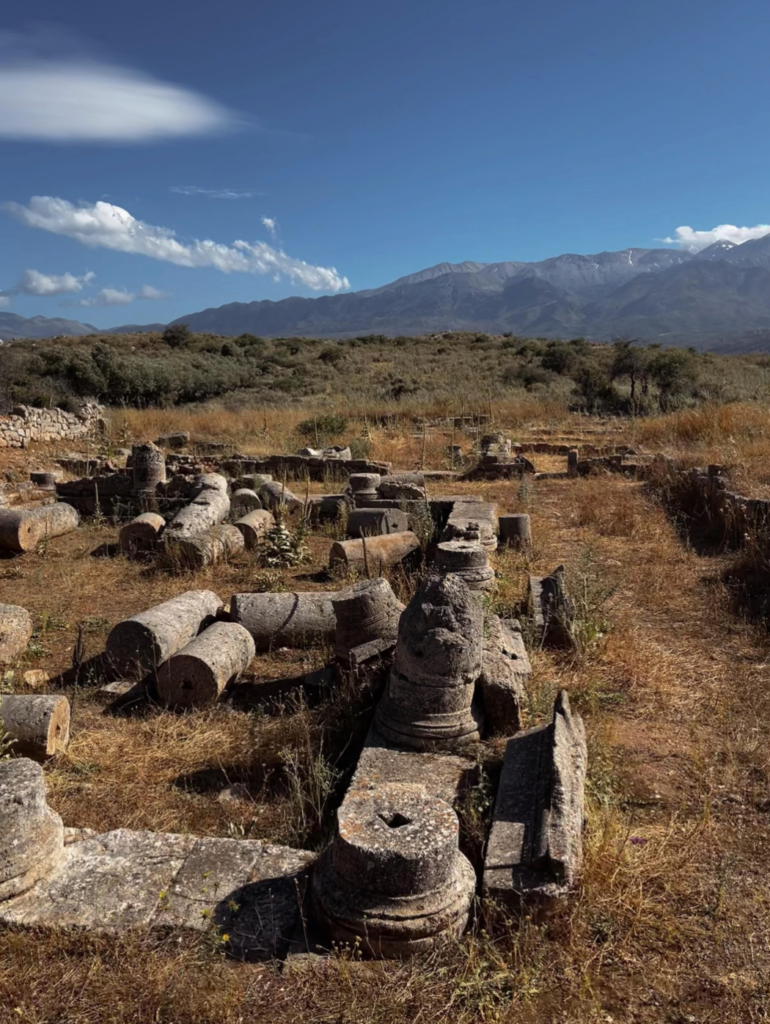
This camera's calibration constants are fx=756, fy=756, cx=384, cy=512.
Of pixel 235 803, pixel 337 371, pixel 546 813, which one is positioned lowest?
pixel 235 803

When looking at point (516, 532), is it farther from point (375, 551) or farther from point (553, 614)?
point (553, 614)

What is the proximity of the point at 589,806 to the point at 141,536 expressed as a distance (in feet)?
22.9

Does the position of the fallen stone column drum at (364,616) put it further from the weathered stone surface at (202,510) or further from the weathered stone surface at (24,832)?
the weathered stone surface at (202,510)

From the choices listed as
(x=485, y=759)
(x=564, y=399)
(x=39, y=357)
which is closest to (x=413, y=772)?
(x=485, y=759)

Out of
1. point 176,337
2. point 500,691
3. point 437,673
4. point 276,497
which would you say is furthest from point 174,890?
point 176,337

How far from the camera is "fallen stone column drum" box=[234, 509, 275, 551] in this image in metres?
9.57

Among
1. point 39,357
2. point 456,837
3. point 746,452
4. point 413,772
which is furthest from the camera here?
point 39,357

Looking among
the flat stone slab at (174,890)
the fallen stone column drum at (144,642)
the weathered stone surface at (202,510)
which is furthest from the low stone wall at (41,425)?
the flat stone slab at (174,890)

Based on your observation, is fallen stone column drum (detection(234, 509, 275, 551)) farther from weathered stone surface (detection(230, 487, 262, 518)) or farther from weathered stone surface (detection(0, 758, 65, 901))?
weathered stone surface (detection(0, 758, 65, 901))

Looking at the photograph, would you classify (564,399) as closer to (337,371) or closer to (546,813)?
(337,371)

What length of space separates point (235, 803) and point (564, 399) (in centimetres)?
2365

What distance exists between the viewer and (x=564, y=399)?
2608 cm

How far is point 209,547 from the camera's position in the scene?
874cm

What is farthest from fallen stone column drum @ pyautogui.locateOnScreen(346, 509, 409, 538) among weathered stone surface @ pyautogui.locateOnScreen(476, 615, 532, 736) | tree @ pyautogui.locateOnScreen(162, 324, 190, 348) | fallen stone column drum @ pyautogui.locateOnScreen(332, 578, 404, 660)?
tree @ pyautogui.locateOnScreen(162, 324, 190, 348)
